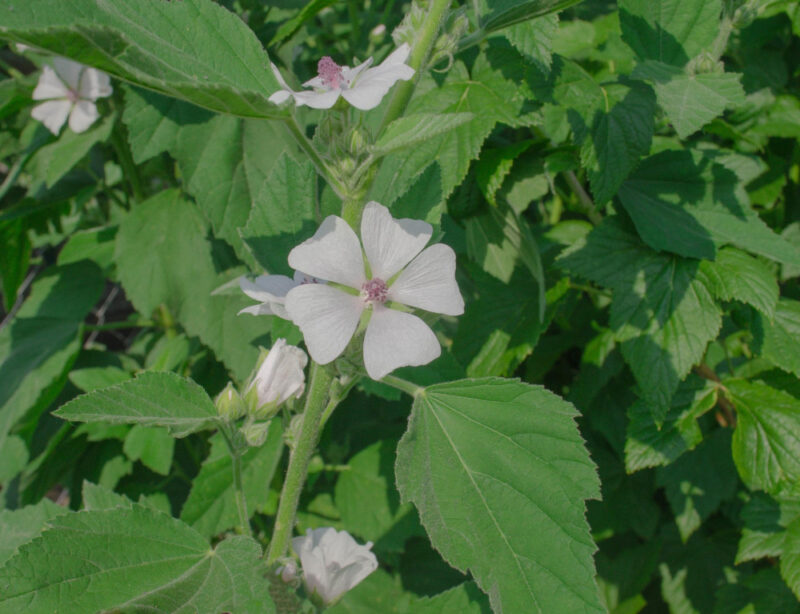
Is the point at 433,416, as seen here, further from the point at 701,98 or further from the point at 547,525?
the point at 701,98

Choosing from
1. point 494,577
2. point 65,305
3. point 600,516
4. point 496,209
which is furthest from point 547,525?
point 65,305

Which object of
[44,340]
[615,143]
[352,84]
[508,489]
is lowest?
[44,340]

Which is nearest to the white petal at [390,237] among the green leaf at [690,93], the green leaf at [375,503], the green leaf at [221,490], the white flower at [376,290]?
the white flower at [376,290]

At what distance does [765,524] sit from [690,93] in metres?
1.22

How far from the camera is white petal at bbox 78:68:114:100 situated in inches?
79.3

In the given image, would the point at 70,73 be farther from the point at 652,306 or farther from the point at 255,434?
the point at 652,306

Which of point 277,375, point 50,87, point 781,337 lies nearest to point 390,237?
point 277,375

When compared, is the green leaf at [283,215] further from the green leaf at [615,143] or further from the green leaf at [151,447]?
the green leaf at [151,447]

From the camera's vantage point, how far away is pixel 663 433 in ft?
5.74

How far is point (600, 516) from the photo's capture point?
2311mm

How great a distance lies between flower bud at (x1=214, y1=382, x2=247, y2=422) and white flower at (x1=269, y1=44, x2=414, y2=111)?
49cm

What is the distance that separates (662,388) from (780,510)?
663 millimetres

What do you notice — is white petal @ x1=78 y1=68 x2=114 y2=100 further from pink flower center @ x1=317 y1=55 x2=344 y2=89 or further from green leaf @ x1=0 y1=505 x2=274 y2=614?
green leaf @ x1=0 y1=505 x2=274 y2=614

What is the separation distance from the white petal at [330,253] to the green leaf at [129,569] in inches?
17.2
